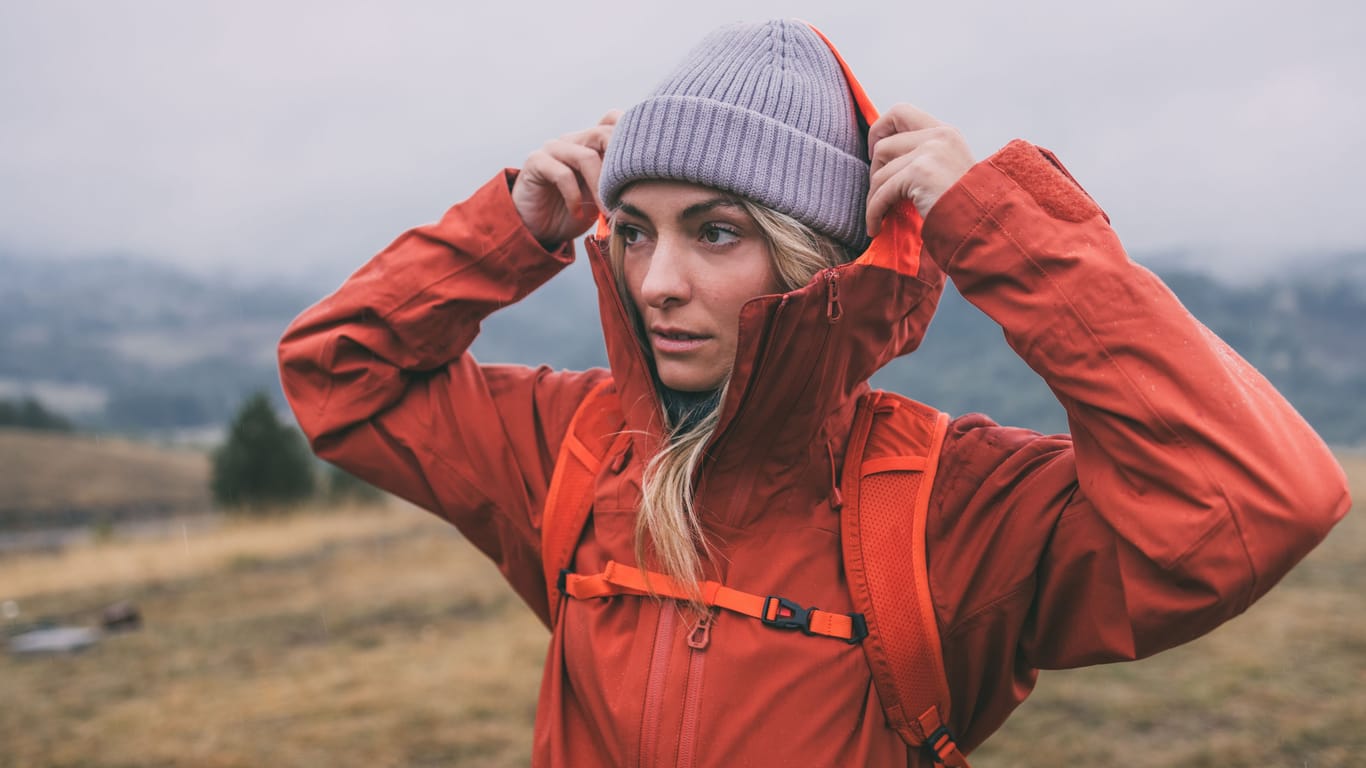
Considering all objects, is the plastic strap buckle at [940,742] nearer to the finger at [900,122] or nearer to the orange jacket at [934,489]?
the orange jacket at [934,489]

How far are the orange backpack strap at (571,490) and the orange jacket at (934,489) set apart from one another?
47mm

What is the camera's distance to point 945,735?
2.18 metres

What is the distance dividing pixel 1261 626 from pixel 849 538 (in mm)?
9614

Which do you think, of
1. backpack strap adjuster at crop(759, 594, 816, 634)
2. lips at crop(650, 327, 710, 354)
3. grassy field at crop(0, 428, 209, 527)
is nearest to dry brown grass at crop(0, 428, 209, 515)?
grassy field at crop(0, 428, 209, 527)

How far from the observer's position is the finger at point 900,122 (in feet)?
7.37

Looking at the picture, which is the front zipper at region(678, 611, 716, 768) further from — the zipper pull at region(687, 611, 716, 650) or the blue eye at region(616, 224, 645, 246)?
the blue eye at region(616, 224, 645, 246)

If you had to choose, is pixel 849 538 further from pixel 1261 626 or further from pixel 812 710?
pixel 1261 626

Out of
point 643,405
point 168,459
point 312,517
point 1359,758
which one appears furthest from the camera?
point 168,459

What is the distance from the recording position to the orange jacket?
72.4 inches

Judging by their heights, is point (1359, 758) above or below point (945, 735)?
below

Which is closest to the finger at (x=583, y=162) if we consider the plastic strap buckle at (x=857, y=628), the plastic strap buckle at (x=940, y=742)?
the plastic strap buckle at (x=857, y=628)

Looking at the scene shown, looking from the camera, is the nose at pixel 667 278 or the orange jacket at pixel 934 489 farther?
the nose at pixel 667 278

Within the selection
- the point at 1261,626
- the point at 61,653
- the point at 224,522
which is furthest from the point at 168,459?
the point at 1261,626

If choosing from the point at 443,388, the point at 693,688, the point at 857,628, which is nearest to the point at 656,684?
the point at 693,688
